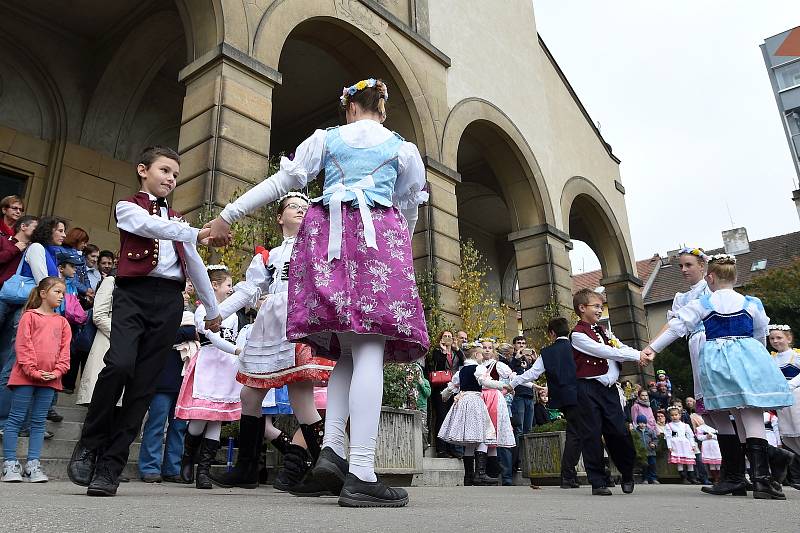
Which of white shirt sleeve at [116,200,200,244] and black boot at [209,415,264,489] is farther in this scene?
black boot at [209,415,264,489]

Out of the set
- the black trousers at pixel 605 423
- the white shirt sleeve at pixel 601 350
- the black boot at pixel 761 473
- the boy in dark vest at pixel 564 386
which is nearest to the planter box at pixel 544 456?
the boy in dark vest at pixel 564 386

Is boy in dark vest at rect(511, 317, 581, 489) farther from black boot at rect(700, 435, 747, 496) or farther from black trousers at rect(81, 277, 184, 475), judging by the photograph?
black trousers at rect(81, 277, 184, 475)

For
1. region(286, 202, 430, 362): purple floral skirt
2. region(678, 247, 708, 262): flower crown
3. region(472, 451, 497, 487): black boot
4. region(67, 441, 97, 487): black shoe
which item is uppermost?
region(678, 247, 708, 262): flower crown

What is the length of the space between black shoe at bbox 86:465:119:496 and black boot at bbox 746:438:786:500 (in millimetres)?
4197

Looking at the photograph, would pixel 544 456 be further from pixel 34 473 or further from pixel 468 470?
pixel 34 473

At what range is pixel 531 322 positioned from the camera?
48.5 feet

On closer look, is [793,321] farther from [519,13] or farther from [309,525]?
[309,525]

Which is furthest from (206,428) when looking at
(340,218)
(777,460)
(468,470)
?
(777,460)

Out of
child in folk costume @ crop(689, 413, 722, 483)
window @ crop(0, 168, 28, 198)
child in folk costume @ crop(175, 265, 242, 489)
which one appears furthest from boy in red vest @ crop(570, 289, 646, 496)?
window @ crop(0, 168, 28, 198)

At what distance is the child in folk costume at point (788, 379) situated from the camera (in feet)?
21.1

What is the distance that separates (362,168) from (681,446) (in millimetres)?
12315

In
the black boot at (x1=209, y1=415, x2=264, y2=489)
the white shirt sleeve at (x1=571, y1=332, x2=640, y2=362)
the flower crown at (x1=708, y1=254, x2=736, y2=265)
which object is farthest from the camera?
the white shirt sleeve at (x1=571, y1=332, x2=640, y2=362)

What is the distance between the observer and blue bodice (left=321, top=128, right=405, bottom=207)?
3.02 m

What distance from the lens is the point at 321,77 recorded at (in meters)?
13.6
